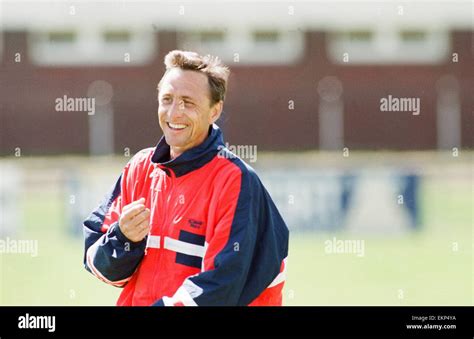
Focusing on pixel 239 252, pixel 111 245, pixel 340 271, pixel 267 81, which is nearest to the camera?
pixel 239 252

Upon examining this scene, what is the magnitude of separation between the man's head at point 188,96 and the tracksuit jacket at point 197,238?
0.05m

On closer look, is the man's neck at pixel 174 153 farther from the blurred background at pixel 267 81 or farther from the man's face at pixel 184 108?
the blurred background at pixel 267 81

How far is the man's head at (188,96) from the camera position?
2.92 metres

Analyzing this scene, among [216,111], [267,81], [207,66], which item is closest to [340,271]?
[216,111]

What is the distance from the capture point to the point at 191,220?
2896mm

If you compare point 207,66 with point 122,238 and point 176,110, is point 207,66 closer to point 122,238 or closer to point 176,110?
point 176,110

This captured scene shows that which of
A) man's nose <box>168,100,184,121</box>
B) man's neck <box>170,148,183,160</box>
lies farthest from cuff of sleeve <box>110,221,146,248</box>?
man's nose <box>168,100,184,121</box>

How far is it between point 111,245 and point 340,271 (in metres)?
6.80

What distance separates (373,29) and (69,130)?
8.85 metres

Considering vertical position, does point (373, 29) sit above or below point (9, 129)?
above

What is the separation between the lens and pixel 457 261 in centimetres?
1025

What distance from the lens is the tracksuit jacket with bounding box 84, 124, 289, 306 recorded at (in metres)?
2.81
